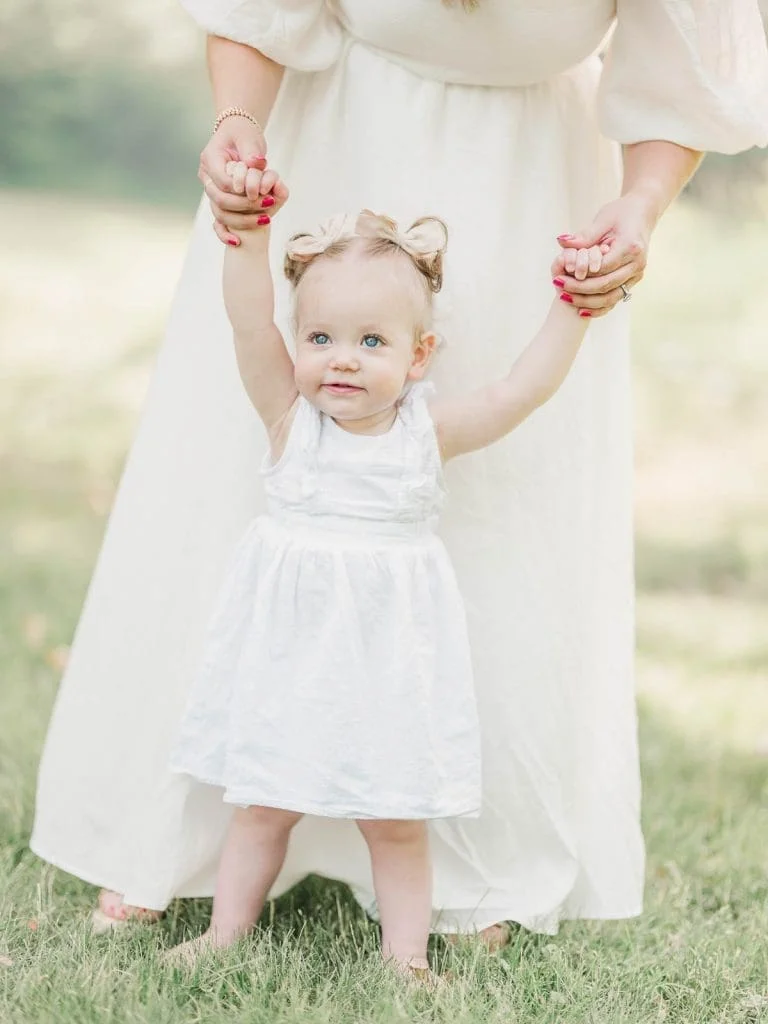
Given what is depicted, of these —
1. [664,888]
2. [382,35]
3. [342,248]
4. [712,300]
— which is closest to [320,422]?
[342,248]

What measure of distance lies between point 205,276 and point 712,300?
551 centimetres

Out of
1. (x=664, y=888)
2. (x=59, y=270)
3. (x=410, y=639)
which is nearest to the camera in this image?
(x=410, y=639)

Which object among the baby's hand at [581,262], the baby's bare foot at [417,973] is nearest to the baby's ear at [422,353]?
the baby's hand at [581,262]

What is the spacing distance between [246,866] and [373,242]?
966 millimetres

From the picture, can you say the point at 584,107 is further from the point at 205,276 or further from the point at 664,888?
the point at 664,888

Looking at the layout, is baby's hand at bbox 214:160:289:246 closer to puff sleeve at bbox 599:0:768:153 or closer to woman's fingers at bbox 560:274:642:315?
woman's fingers at bbox 560:274:642:315

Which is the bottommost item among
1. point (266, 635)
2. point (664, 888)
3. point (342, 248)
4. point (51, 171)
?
point (664, 888)

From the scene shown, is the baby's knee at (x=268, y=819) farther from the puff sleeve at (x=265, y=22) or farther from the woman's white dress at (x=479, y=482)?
the puff sleeve at (x=265, y=22)

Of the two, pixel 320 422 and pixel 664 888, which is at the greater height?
pixel 320 422

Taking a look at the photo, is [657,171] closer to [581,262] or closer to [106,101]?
[581,262]

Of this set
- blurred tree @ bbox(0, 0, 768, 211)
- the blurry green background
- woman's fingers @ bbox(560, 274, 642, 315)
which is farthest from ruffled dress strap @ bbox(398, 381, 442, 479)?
blurred tree @ bbox(0, 0, 768, 211)

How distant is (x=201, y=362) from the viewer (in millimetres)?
2254

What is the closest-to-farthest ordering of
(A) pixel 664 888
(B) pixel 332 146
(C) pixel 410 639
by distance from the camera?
(C) pixel 410 639 < (B) pixel 332 146 < (A) pixel 664 888

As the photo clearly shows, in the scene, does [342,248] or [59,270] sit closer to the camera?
[342,248]
